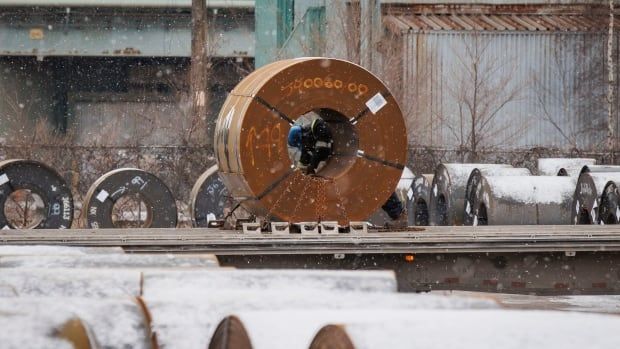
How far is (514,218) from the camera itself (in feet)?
54.9

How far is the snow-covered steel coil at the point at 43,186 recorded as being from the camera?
1658 centimetres

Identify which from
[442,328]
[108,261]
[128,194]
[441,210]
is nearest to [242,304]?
[442,328]

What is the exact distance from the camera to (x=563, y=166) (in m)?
22.2

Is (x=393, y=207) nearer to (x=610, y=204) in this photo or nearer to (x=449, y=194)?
(x=610, y=204)

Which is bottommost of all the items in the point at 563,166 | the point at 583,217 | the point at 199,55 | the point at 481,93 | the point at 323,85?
the point at 583,217

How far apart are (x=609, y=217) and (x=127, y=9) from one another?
34143mm

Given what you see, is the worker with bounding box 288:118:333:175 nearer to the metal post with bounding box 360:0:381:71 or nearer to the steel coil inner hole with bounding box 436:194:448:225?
the steel coil inner hole with bounding box 436:194:448:225

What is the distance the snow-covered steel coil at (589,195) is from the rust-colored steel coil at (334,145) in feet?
16.5

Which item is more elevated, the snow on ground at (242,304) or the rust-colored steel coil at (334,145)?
the rust-colored steel coil at (334,145)

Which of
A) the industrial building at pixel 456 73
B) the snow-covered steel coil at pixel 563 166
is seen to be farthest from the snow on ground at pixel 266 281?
the industrial building at pixel 456 73

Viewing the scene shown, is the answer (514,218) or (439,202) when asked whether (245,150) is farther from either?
(439,202)

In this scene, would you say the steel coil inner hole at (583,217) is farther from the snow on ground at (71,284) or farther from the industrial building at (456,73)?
the snow on ground at (71,284)

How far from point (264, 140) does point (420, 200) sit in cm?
1050

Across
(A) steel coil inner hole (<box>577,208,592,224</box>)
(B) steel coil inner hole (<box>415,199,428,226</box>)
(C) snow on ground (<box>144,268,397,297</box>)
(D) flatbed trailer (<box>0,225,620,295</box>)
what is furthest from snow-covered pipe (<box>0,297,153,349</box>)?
(B) steel coil inner hole (<box>415,199,428,226</box>)
